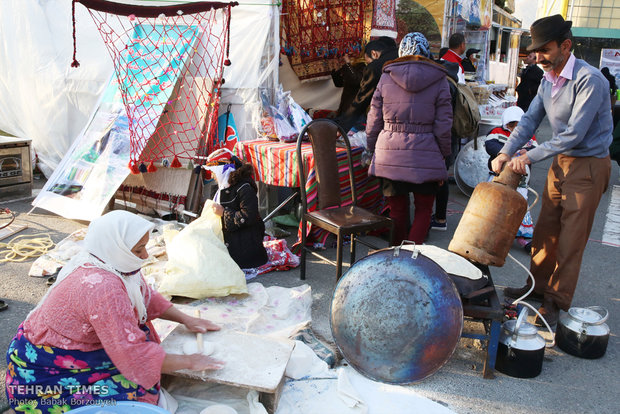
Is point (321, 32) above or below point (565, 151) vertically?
above

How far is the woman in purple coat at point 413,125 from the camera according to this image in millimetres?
4211

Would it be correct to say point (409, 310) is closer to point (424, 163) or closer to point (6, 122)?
point (424, 163)

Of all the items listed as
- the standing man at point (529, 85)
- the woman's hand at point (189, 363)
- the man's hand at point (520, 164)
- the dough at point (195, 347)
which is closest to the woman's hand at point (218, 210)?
the dough at point (195, 347)

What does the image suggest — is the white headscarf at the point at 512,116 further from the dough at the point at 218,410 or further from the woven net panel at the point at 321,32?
the dough at the point at 218,410

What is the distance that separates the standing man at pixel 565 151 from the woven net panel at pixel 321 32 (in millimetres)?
3192

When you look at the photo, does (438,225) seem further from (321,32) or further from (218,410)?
(218,410)

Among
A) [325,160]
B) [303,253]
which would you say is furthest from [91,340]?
[325,160]

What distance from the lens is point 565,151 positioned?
11.4 ft

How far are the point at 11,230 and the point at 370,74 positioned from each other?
3.96 meters

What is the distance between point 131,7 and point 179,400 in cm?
378

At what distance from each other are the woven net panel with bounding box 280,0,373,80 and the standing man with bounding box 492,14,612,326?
10.5 feet

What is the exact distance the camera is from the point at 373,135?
15.3ft

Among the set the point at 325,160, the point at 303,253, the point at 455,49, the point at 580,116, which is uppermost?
the point at 455,49

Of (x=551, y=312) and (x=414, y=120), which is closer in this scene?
(x=551, y=312)
